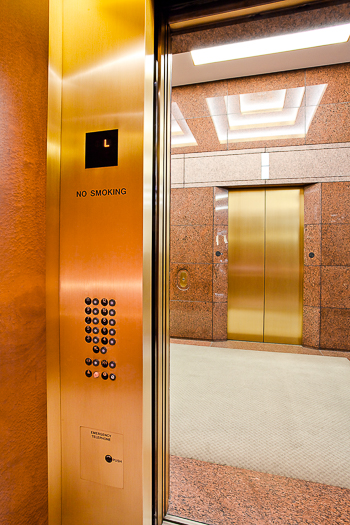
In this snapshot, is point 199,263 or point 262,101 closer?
point 262,101

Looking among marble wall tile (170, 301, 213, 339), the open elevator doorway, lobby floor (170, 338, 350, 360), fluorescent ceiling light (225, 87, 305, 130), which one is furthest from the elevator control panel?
fluorescent ceiling light (225, 87, 305, 130)

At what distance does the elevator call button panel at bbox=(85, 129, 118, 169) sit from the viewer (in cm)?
109

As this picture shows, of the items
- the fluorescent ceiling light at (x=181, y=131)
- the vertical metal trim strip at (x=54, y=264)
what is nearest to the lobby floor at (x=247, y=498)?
the vertical metal trim strip at (x=54, y=264)

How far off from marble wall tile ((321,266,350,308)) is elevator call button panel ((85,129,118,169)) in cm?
375

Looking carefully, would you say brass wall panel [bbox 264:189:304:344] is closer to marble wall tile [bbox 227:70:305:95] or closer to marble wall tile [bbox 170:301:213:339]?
marble wall tile [bbox 170:301:213:339]

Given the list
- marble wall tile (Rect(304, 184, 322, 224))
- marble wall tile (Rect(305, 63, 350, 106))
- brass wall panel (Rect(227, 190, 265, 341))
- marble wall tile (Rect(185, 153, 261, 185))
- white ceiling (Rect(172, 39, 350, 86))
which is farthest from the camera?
brass wall panel (Rect(227, 190, 265, 341))

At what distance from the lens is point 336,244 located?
3928 millimetres

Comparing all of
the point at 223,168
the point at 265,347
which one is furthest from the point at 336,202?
the point at 265,347

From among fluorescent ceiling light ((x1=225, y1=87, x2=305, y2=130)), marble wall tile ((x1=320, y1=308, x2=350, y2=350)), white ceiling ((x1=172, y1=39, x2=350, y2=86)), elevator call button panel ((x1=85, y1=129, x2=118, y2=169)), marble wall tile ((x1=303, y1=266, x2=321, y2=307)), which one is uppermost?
white ceiling ((x1=172, y1=39, x2=350, y2=86))

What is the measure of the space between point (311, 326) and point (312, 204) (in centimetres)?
174

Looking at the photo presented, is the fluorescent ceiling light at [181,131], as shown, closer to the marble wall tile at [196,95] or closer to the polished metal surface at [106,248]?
the marble wall tile at [196,95]

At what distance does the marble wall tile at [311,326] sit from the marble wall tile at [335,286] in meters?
0.17

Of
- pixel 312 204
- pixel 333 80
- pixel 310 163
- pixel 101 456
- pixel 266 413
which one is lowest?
pixel 266 413

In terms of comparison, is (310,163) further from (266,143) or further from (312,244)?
(312,244)
